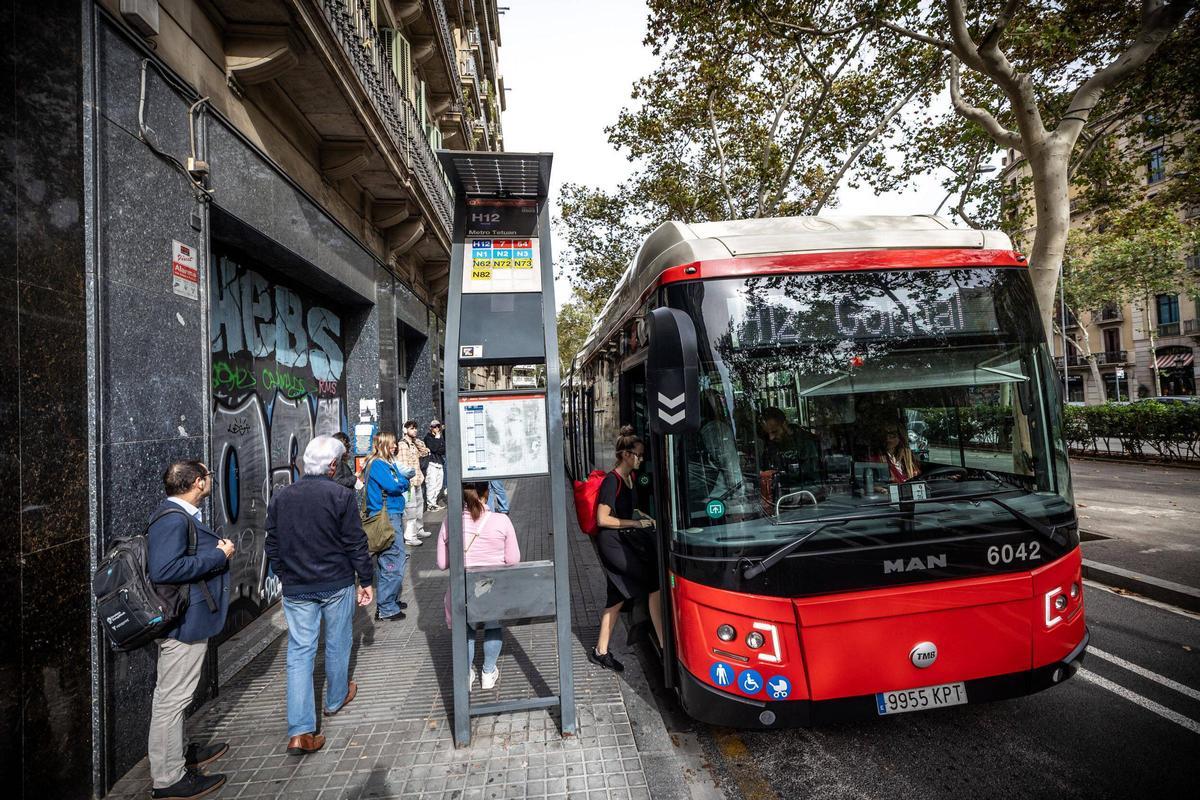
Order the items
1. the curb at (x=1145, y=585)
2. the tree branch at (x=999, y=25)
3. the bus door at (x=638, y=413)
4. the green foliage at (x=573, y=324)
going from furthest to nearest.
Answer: the green foliage at (x=573, y=324)
the tree branch at (x=999, y=25)
the curb at (x=1145, y=585)
the bus door at (x=638, y=413)

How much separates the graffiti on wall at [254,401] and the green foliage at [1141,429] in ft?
52.8

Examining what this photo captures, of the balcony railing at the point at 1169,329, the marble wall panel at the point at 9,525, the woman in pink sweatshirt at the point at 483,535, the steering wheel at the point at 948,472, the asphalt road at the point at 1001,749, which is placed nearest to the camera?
the marble wall panel at the point at 9,525

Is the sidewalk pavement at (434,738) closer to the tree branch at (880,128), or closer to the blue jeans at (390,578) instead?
the blue jeans at (390,578)

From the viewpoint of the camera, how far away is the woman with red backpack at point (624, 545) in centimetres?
450

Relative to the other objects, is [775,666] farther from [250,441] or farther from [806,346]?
[250,441]

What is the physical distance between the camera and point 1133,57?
718cm

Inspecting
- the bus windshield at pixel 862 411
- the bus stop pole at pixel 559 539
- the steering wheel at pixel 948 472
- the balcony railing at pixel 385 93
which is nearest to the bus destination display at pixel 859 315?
the bus windshield at pixel 862 411

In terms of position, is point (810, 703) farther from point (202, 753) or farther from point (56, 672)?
point (56, 672)

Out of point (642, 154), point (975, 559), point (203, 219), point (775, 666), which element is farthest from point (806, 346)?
point (642, 154)

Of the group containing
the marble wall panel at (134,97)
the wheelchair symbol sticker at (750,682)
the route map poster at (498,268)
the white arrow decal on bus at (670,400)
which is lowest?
the wheelchair symbol sticker at (750,682)

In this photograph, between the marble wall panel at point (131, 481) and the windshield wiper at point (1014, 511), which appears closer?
the windshield wiper at point (1014, 511)

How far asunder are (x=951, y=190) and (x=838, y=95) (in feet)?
10.4

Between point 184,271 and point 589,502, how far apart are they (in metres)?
3.33

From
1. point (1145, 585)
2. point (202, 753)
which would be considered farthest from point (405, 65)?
point (1145, 585)
